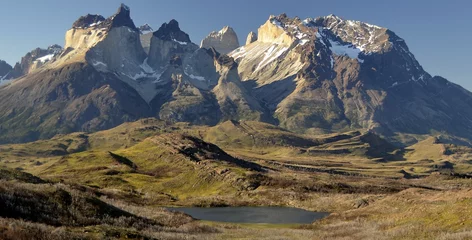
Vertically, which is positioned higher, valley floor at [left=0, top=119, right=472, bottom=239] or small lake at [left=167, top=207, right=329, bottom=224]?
valley floor at [left=0, top=119, right=472, bottom=239]

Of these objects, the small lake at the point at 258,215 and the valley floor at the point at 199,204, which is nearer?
the valley floor at the point at 199,204

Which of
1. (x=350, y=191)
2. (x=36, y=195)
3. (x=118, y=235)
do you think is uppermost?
(x=36, y=195)

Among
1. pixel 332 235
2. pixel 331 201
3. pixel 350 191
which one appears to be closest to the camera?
pixel 332 235

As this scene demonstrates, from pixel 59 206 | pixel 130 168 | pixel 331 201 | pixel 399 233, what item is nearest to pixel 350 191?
pixel 331 201

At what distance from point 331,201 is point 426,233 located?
280 feet

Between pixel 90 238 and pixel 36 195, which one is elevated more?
pixel 36 195

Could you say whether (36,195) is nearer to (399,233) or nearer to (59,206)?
(59,206)

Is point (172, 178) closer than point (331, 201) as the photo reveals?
No

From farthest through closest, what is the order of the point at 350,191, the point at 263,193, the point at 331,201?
the point at 350,191 → the point at 263,193 → the point at 331,201

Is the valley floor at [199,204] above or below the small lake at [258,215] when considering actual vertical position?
above

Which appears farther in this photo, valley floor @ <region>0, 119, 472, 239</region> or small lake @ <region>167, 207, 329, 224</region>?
small lake @ <region>167, 207, 329, 224</region>

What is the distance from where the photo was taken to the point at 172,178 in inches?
6875

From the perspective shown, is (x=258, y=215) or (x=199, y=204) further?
(x=199, y=204)

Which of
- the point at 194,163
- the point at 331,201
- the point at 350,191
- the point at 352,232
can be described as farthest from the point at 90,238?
the point at 194,163
